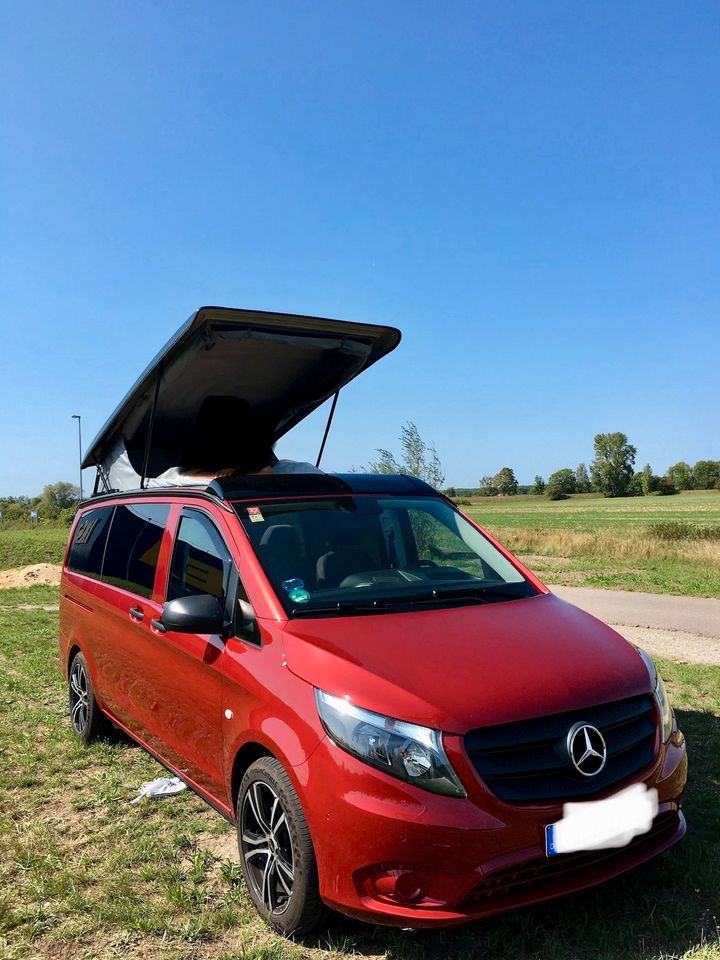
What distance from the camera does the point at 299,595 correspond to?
3.40 metres

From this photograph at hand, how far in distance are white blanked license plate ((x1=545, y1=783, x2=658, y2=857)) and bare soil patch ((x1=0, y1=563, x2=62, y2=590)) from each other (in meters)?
21.4

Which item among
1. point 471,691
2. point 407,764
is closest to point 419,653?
point 471,691

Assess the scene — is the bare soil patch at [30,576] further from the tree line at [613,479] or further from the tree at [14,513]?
the tree line at [613,479]

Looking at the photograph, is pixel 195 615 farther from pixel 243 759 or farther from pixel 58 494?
pixel 58 494

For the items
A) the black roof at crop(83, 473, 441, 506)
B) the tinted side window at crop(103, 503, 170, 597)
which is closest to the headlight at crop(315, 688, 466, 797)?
the black roof at crop(83, 473, 441, 506)

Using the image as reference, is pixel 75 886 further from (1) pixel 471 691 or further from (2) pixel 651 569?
(2) pixel 651 569

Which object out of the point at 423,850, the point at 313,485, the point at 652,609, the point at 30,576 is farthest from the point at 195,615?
the point at 30,576

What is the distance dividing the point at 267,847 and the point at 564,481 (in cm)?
13414

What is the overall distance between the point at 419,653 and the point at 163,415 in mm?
3818

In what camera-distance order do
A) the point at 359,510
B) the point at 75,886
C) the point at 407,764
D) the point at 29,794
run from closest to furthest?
the point at 407,764 < the point at 75,886 < the point at 359,510 < the point at 29,794

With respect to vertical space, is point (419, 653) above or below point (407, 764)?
above

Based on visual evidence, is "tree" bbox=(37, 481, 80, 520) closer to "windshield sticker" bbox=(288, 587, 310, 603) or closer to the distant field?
the distant field

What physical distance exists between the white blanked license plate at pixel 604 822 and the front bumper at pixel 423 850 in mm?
44

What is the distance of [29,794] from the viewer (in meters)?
4.81
